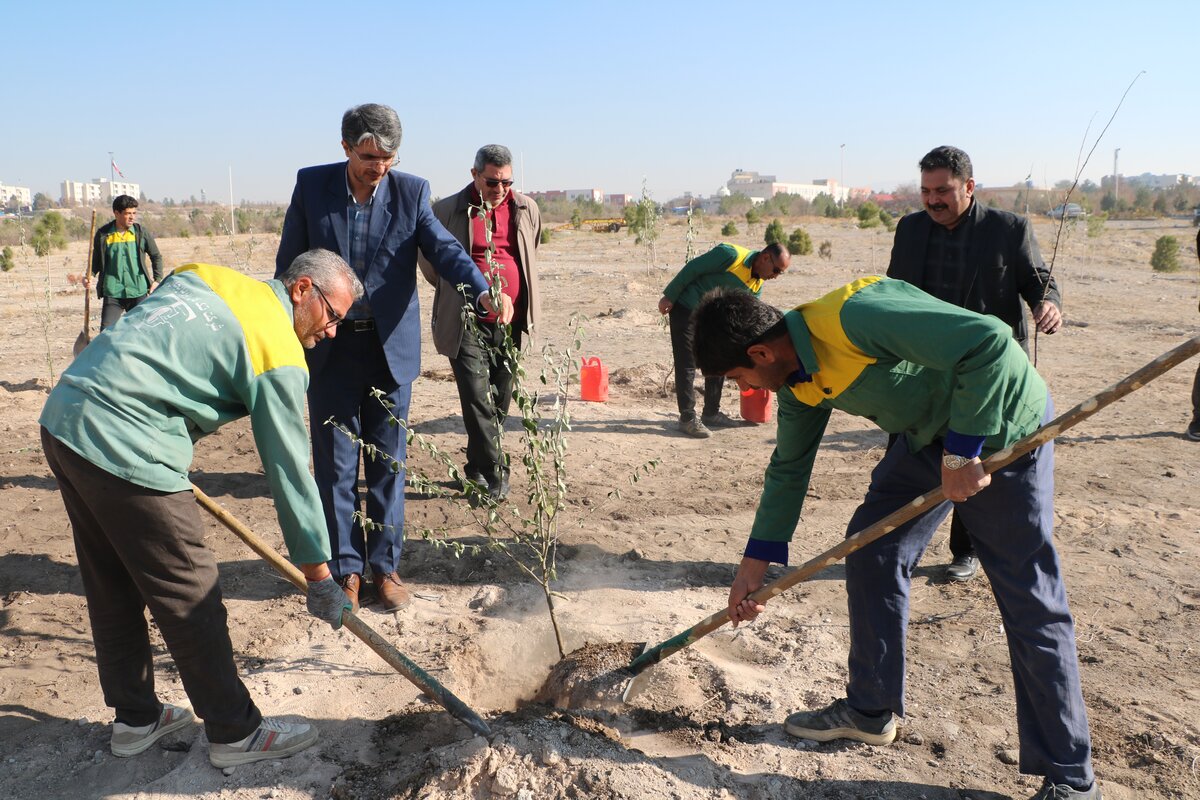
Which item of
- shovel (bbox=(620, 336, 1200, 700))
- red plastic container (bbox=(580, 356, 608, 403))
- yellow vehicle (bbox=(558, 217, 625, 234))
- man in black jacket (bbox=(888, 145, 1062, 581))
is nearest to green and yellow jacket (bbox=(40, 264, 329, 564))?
shovel (bbox=(620, 336, 1200, 700))

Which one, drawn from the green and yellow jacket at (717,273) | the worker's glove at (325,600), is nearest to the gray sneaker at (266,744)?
the worker's glove at (325,600)

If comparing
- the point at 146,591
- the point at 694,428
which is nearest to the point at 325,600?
the point at 146,591

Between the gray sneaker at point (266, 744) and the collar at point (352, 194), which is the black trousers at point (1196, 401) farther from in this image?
the gray sneaker at point (266, 744)

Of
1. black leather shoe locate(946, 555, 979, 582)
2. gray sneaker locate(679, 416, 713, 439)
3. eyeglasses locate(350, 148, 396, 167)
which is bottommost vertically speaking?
black leather shoe locate(946, 555, 979, 582)

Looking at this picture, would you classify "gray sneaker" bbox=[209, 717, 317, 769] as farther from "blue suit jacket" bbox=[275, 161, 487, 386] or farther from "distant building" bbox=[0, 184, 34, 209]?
"distant building" bbox=[0, 184, 34, 209]

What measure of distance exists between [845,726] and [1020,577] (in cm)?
87

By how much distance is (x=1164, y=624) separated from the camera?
12.5ft

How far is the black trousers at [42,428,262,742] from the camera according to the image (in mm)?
2469

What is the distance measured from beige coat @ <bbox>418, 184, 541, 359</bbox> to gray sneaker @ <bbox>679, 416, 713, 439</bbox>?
2007mm

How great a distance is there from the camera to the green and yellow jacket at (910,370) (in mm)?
2189

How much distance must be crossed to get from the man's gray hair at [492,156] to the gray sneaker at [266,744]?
9.83 ft

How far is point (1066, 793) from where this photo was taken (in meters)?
2.55

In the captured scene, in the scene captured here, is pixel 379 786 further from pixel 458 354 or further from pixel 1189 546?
pixel 1189 546

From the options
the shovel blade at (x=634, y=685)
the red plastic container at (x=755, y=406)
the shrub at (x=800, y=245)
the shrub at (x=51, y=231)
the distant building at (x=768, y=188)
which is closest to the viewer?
the shovel blade at (x=634, y=685)
